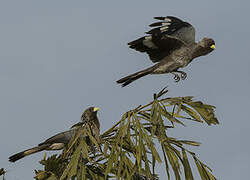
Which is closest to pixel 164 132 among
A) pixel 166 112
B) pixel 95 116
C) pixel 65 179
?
pixel 166 112

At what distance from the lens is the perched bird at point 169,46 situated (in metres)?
5.91

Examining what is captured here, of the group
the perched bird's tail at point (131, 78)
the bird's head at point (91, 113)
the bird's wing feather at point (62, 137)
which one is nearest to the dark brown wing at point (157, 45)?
the perched bird's tail at point (131, 78)

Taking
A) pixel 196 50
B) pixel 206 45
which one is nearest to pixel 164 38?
pixel 196 50

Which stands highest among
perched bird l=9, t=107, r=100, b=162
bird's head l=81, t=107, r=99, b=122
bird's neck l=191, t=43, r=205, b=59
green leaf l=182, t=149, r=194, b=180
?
bird's neck l=191, t=43, r=205, b=59

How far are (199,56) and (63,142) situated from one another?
6.81 ft

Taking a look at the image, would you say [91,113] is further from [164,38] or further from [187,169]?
[187,169]

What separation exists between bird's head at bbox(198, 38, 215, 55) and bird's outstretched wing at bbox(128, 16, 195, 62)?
19 centimetres

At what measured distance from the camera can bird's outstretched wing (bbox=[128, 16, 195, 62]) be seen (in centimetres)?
589

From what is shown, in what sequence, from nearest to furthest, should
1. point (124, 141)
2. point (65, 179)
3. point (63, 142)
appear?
point (65, 179), point (124, 141), point (63, 142)

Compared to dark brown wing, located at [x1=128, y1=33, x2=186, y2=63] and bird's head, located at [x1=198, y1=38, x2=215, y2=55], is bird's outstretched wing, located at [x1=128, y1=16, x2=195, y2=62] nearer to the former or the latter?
dark brown wing, located at [x1=128, y1=33, x2=186, y2=63]

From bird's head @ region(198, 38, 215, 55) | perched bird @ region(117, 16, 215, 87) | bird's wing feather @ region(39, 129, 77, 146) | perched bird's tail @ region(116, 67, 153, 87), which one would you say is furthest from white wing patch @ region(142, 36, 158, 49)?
bird's wing feather @ region(39, 129, 77, 146)

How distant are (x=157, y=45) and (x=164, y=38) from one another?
0.56ft

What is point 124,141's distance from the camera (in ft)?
15.4

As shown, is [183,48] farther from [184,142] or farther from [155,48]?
[184,142]
